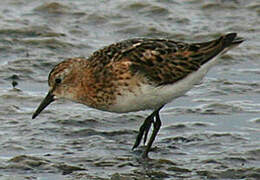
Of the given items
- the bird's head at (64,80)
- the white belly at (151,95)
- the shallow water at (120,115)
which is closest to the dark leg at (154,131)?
the shallow water at (120,115)

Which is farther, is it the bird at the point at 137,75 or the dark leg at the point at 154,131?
the dark leg at the point at 154,131

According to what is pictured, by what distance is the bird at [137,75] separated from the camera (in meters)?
8.64

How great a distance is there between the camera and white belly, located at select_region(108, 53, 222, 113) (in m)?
8.59

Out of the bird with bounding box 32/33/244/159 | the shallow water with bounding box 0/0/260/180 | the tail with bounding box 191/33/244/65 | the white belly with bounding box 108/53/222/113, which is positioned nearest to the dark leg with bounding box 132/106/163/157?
the bird with bounding box 32/33/244/159

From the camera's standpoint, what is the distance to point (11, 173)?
27.0 ft

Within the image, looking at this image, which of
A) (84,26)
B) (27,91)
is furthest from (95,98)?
(84,26)

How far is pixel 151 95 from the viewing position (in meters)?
8.65

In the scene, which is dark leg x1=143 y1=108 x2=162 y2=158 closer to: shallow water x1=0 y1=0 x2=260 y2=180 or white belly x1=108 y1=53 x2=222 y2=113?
shallow water x1=0 y1=0 x2=260 y2=180

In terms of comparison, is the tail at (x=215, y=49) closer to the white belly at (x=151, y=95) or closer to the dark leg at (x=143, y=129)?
the white belly at (x=151, y=95)

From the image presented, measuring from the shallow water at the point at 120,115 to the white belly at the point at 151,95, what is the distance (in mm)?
560

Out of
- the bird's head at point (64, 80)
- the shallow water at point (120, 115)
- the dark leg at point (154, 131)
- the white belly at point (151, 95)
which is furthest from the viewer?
the bird's head at point (64, 80)

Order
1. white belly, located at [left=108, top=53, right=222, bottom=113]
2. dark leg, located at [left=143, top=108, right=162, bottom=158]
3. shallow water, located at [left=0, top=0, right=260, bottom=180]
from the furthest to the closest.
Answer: dark leg, located at [left=143, top=108, right=162, bottom=158] → white belly, located at [left=108, top=53, right=222, bottom=113] → shallow water, located at [left=0, top=0, right=260, bottom=180]

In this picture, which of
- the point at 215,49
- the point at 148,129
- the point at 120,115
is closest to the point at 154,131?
the point at 148,129

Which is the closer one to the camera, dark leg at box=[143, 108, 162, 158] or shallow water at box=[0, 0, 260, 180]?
shallow water at box=[0, 0, 260, 180]
